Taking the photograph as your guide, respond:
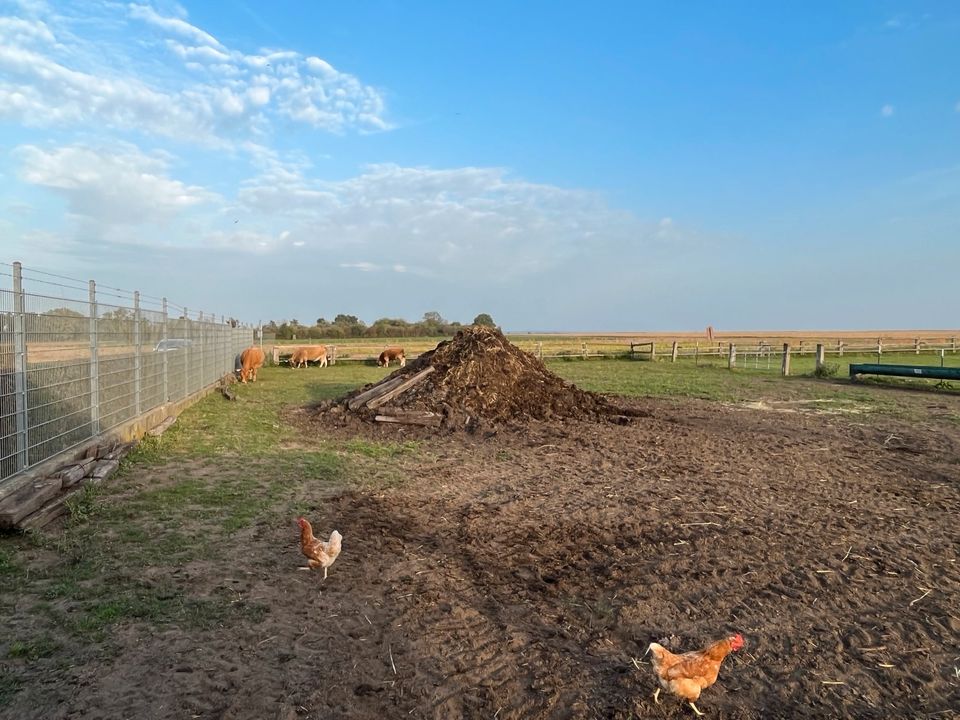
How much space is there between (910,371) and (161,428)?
2003 cm

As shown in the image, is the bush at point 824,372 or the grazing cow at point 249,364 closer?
the grazing cow at point 249,364

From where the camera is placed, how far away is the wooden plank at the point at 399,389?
40.4 feet

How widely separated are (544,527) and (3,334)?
5247 mm

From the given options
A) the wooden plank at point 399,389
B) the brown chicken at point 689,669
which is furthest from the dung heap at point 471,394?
the brown chicken at point 689,669

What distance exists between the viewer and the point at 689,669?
9.64ft

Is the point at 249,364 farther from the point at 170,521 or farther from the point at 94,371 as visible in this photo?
the point at 170,521

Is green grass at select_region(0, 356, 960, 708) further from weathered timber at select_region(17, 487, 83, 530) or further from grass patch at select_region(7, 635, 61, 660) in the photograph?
weathered timber at select_region(17, 487, 83, 530)

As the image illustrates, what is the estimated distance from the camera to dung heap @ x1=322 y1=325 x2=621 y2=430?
472 inches

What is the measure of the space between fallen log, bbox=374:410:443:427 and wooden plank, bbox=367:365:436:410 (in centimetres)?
55

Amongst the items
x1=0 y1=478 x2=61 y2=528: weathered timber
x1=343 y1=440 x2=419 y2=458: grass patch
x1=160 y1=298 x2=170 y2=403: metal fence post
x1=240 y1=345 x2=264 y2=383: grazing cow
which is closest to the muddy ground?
x1=0 y1=478 x2=61 y2=528: weathered timber

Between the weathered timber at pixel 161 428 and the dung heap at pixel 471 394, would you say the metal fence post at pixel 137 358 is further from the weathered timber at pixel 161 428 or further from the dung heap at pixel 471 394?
the dung heap at pixel 471 394

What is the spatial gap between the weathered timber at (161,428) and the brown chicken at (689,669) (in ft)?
30.0

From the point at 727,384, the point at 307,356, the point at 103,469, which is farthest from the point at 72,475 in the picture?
the point at 307,356

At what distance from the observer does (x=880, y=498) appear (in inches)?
266
